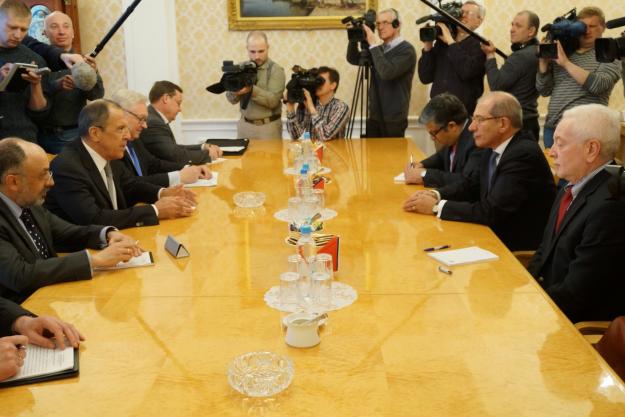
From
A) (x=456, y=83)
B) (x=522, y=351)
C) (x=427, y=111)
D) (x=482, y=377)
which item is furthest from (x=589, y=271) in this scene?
(x=456, y=83)

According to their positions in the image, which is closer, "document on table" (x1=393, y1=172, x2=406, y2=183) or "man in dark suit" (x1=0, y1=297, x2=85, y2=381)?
"man in dark suit" (x1=0, y1=297, x2=85, y2=381)

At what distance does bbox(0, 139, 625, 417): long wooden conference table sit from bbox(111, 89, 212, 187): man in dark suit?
38.6 inches

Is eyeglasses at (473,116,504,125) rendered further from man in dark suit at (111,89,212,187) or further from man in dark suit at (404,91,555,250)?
Result: man in dark suit at (111,89,212,187)

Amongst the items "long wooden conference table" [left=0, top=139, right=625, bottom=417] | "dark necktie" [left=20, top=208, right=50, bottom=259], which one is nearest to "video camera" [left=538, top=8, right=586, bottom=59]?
"long wooden conference table" [left=0, top=139, right=625, bottom=417]

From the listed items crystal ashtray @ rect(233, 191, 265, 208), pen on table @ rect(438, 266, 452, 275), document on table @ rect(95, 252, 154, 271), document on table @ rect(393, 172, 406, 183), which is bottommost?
document on table @ rect(393, 172, 406, 183)

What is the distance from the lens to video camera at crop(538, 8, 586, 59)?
4.66 m

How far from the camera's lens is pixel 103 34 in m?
6.55

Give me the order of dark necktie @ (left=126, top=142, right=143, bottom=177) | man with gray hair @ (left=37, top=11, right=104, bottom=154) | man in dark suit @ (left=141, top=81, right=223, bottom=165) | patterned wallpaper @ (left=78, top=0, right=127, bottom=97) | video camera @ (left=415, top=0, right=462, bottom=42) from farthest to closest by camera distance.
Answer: patterned wallpaper @ (left=78, top=0, right=127, bottom=97) → video camera @ (left=415, top=0, right=462, bottom=42) → man in dark suit @ (left=141, top=81, right=223, bottom=165) → man with gray hair @ (left=37, top=11, right=104, bottom=154) → dark necktie @ (left=126, top=142, right=143, bottom=177)

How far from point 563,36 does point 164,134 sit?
275cm

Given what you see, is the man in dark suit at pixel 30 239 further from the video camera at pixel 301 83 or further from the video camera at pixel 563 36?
the video camera at pixel 563 36

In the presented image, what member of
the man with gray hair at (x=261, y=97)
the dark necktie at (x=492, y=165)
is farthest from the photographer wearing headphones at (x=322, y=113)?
the dark necktie at (x=492, y=165)

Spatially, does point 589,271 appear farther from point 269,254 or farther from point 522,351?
point 269,254

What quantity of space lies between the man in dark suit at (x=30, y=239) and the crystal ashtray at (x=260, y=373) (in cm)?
91

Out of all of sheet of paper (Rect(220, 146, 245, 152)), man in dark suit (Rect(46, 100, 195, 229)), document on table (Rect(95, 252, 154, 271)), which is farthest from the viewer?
sheet of paper (Rect(220, 146, 245, 152))
